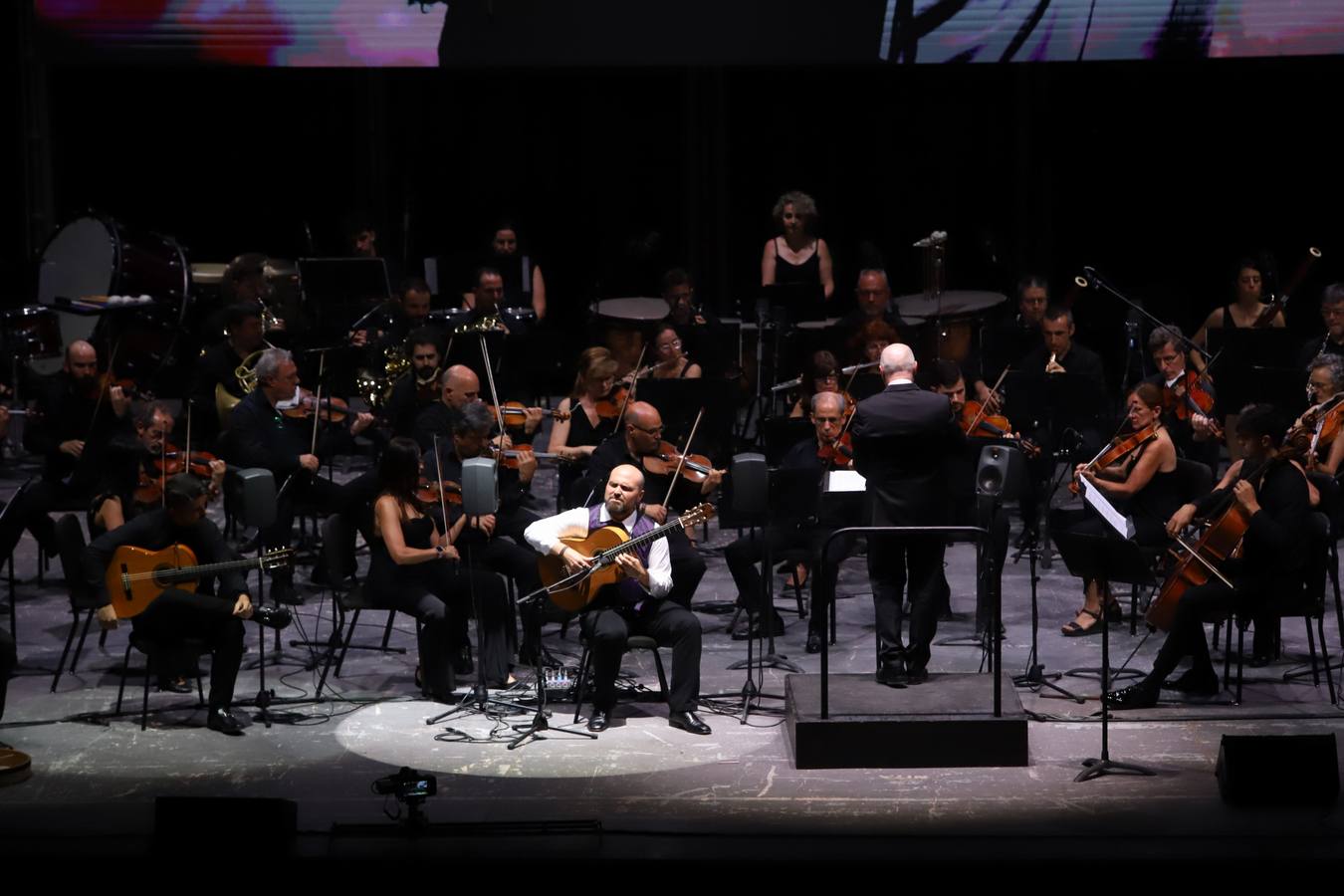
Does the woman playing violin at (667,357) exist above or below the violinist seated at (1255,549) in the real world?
above

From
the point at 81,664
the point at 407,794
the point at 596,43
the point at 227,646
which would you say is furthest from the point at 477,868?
the point at 596,43

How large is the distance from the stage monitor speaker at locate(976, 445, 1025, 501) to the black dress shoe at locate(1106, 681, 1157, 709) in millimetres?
955


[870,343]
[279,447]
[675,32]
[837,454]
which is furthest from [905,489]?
[675,32]

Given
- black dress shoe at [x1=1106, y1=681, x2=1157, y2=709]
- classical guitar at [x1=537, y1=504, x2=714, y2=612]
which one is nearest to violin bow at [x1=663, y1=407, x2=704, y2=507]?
classical guitar at [x1=537, y1=504, x2=714, y2=612]

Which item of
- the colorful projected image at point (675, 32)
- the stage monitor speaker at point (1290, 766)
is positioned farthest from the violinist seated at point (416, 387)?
the stage monitor speaker at point (1290, 766)

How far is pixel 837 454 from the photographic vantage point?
9320 millimetres

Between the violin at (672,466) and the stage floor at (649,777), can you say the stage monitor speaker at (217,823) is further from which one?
the violin at (672,466)

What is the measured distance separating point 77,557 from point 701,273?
6750mm

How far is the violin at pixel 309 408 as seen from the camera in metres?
9.81

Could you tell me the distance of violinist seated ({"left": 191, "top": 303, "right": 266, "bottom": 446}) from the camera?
34.1ft

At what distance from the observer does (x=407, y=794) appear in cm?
621

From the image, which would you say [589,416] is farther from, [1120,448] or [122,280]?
[122,280]

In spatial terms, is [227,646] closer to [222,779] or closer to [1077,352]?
[222,779]

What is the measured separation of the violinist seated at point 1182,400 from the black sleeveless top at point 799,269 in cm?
268
